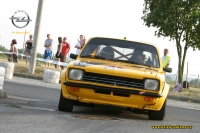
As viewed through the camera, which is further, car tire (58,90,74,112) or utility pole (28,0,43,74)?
utility pole (28,0,43,74)

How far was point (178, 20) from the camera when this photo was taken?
3098cm

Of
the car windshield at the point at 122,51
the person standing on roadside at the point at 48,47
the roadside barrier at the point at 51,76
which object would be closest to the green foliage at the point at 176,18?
the person standing on roadside at the point at 48,47

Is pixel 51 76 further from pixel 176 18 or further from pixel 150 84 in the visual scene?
pixel 150 84

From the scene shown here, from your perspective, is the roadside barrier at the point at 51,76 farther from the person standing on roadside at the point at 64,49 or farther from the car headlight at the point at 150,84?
the car headlight at the point at 150,84

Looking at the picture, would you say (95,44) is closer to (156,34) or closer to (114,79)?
(114,79)

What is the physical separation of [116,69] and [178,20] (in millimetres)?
19797

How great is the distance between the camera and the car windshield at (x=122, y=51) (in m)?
12.8

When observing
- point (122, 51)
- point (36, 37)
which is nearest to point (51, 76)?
point (36, 37)

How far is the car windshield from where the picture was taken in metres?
12.8

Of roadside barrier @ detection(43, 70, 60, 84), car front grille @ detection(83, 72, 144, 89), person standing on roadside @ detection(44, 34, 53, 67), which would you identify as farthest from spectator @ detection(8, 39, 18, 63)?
car front grille @ detection(83, 72, 144, 89)

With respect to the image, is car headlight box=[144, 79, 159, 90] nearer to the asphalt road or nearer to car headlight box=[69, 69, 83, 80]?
the asphalt road

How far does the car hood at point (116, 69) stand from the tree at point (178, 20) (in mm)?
18661

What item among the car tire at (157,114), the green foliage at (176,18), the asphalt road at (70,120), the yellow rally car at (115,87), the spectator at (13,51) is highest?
the green foliage at (176,18)

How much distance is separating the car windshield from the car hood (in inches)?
18.1
